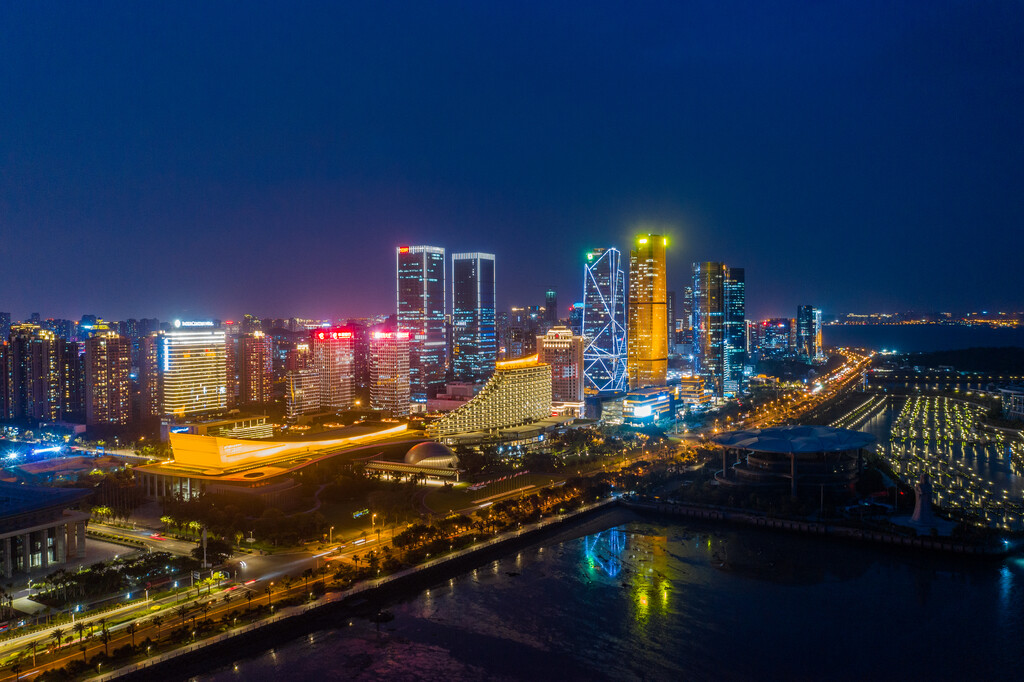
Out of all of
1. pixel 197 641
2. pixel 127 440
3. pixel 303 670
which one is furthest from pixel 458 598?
pixel 127 440

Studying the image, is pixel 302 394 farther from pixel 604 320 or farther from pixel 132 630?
pixel 132 630

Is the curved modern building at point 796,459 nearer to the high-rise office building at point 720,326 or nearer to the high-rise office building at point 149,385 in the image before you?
the high-rise office building at point 720,326

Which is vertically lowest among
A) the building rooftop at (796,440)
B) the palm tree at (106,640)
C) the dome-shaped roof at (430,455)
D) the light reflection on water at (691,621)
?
the light reflection on water at (691,621)

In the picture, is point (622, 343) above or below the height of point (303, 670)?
above

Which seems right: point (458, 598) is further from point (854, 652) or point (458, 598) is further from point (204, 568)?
point (854, 652)

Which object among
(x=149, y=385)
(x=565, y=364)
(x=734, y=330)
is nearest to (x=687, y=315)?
(x=734, y=330)

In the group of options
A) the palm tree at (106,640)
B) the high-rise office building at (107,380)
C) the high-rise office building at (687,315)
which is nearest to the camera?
the palm tree at (106,640)

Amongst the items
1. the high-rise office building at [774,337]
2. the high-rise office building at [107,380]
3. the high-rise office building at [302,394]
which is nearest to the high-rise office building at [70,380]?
the high-rise office building at [107,380]
